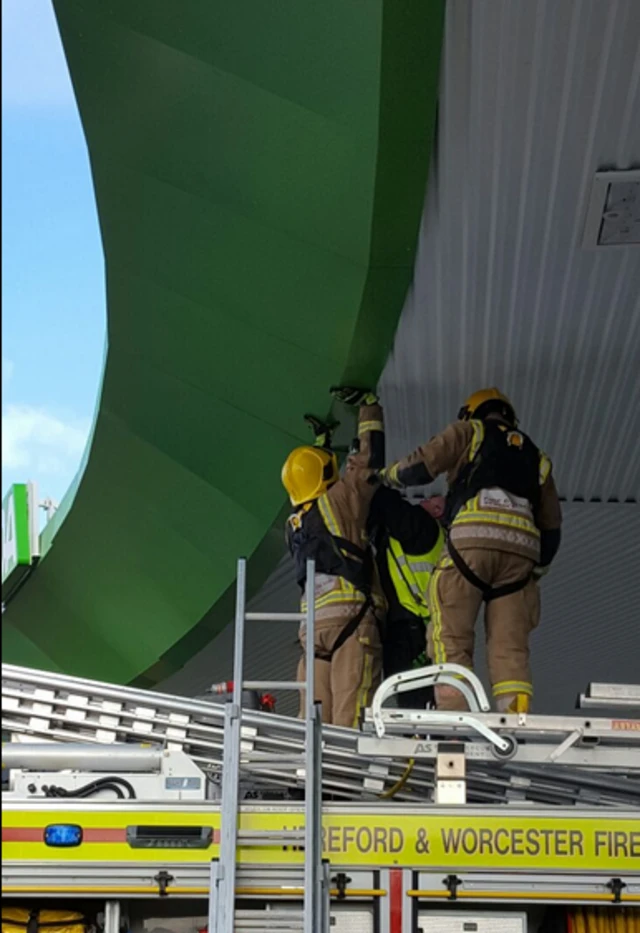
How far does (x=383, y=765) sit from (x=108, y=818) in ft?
3.76

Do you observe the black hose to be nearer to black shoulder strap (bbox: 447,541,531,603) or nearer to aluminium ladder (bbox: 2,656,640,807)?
aluminium ladder (bbox: 2,656,640,807)

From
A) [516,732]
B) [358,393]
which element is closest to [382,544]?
[358,393]

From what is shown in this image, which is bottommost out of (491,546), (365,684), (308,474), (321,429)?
(365,684)

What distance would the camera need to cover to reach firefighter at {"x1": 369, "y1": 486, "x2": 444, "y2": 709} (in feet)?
26.3

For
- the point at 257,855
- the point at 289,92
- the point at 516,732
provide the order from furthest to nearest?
the point at 289,92, the point at 516,732, the point at 257,855

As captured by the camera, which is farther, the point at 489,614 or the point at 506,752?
the point at 489,614

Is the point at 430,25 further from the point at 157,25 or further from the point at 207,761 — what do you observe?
the point at 207,761

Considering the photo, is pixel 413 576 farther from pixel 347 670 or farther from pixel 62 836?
pixel 62 836

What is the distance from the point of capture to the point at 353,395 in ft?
28.9

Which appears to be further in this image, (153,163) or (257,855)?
(153,163)

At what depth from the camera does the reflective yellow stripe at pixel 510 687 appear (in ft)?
21.6

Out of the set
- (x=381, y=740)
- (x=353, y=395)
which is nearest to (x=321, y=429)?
(x=353, y=395)

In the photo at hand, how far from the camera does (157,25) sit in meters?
6.49

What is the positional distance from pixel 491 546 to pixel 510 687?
762 millimetres
